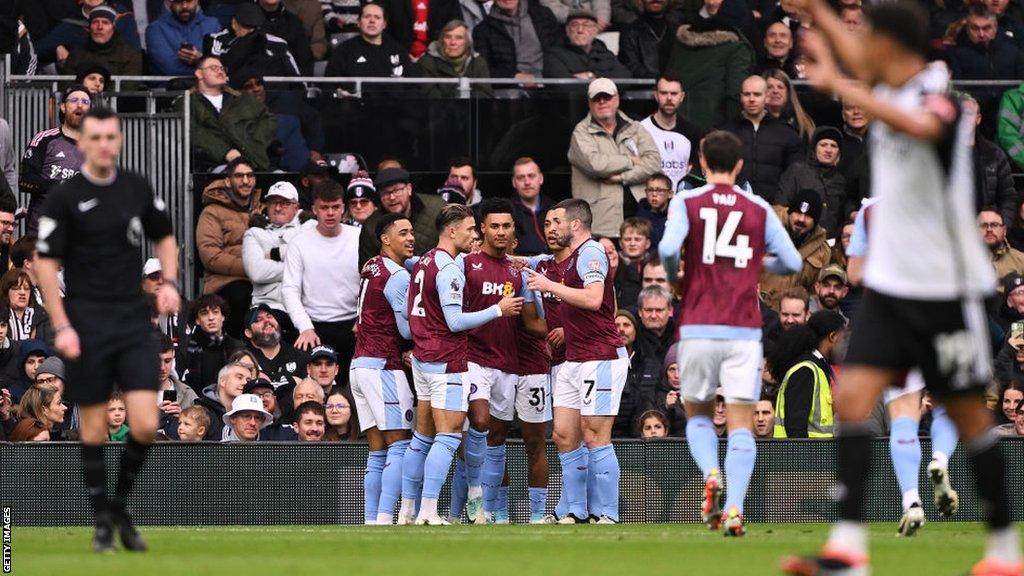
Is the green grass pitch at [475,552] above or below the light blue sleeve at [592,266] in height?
below

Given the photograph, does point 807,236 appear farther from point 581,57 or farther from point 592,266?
point 592,266

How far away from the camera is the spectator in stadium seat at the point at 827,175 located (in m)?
20.3

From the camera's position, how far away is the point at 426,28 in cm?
2294

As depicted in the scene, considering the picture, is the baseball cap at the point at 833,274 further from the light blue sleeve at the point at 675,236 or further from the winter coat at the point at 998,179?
the light blue sleeve at the point at 675,236

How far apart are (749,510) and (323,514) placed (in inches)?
137

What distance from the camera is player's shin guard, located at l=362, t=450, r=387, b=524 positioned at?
633 inches

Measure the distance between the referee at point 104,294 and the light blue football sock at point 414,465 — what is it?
496 cm

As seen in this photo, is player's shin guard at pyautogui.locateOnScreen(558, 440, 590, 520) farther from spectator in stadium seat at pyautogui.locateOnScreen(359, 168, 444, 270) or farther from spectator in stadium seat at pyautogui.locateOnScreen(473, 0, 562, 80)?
spectator in stadium seat at pyautogui.locateOnScreen(473, 0, 562, 80)

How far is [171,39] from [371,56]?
2210 mm

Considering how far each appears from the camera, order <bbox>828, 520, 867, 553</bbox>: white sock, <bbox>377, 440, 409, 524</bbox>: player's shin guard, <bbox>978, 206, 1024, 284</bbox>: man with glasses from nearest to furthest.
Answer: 1. <bbox>828, 520, 867, 553</bbox>: white sock
2. <bbox>377, 440, 409, 524</bbox>: player's shin guard
3. <bbox>978, 206, 1024, 284</bbox>: man with glasses

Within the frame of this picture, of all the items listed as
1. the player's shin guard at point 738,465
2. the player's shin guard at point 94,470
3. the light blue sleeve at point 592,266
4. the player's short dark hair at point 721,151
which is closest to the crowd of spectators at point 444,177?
the light blue sleeve at point 592,266

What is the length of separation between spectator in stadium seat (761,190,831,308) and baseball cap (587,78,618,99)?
223cm

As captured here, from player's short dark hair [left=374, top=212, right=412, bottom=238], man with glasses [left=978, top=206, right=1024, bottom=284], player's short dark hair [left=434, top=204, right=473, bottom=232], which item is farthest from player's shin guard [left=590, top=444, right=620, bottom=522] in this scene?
man with glasses [left=978, top=206, right=1024, bottom=284]

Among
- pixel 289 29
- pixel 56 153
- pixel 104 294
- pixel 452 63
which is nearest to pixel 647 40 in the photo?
pixel 452 63
